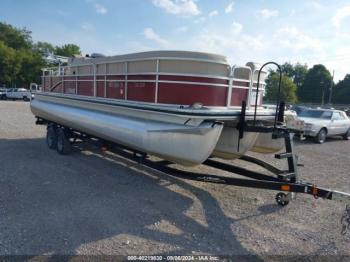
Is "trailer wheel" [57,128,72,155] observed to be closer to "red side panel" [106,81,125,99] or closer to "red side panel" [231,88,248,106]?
"red side panel" [106,81,125,99]

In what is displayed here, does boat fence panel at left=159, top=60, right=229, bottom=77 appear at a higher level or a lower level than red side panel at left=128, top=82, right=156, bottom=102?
higher

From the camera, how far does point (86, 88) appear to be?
7094 millimetres

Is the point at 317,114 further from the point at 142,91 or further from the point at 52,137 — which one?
the point at 52,137

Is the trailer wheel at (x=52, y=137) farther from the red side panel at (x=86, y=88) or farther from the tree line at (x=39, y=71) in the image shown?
the tree line at (x=39, y=71)

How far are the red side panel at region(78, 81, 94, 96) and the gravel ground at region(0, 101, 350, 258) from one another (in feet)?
5.31

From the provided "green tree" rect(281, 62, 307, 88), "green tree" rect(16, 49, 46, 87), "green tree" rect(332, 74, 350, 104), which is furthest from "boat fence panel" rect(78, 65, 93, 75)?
"green tree" rect(281, 62, 307, 88)

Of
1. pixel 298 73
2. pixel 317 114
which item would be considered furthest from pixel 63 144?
pixel 298 73

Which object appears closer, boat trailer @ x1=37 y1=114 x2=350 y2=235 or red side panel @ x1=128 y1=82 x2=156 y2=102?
boat trailer @ x1=37 y1=114 x2=350 y2=235

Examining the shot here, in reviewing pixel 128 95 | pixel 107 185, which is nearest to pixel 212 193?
pixel 107 185

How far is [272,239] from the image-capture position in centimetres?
386

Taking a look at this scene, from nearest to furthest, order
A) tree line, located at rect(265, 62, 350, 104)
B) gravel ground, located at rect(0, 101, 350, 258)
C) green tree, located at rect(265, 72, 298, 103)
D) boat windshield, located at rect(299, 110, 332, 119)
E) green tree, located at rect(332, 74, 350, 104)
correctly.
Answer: gravel ground, located at rect(0, 101, 350, 258)
green tree, located at rect(265, 72, 298, 103)
boat windshield, located at rect(299, 110, 332, 119)
green tree, located at rect(332, 74, 350, 104)
tree line, located at rect(265, 62, 350, 104)

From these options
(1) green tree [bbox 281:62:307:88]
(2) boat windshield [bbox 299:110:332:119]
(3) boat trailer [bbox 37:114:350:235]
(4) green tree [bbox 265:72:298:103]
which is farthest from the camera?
(1) green tree [bbox 281:62:307:88]

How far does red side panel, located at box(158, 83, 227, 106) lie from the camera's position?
185 inches

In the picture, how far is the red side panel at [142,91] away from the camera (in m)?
5.06
